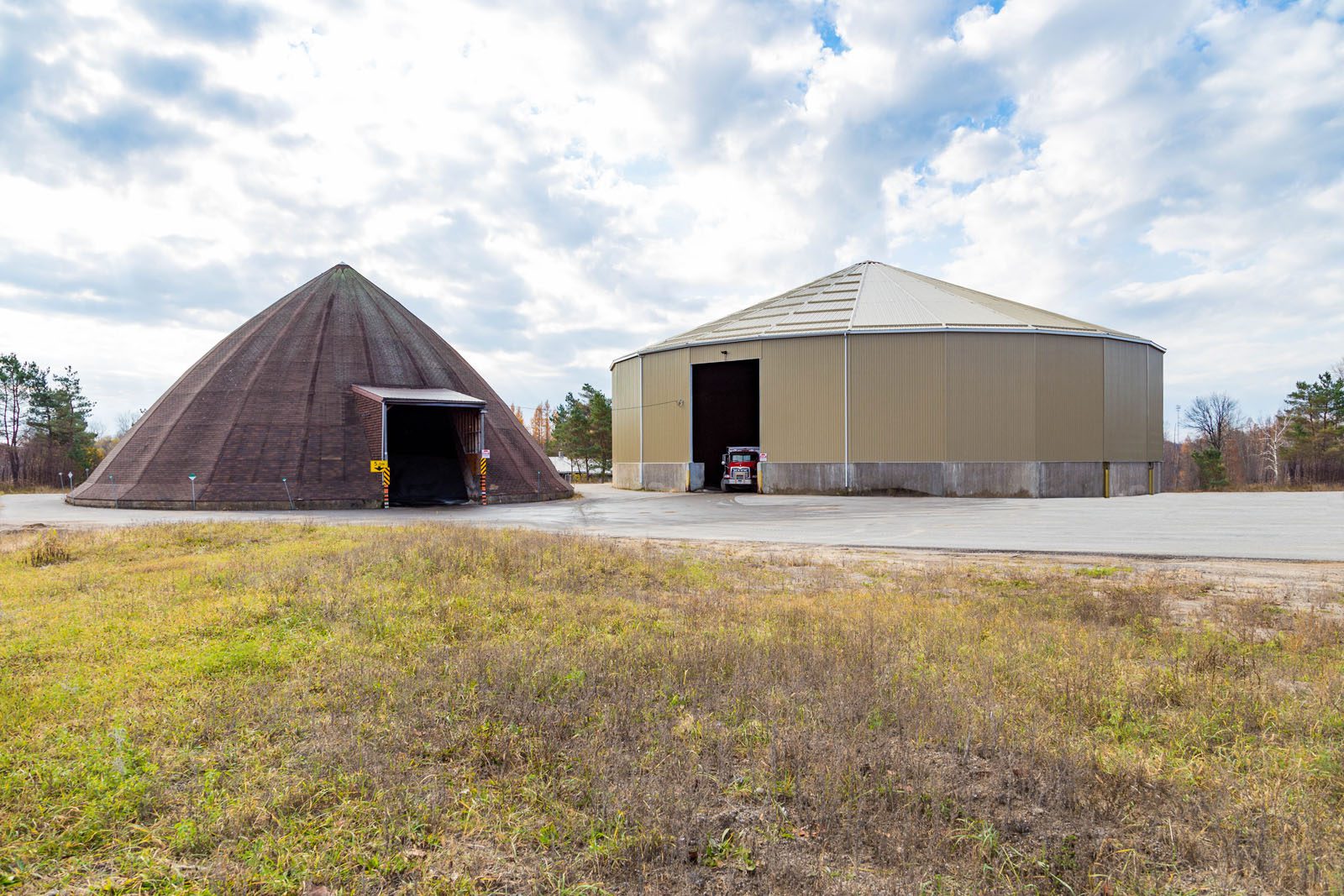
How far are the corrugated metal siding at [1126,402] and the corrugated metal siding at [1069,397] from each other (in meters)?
1.06

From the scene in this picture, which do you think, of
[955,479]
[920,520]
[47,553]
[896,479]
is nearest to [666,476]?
[896,479]

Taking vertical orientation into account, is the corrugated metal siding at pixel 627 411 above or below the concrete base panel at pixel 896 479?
above

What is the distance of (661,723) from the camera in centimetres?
487

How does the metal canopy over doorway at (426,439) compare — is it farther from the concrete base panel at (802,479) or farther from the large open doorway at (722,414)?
the large open doorway at (722,414)

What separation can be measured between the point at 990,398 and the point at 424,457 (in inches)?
1146

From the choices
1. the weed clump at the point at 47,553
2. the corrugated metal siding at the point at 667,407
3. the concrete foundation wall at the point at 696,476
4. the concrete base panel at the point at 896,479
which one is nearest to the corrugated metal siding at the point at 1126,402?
the concrete base panel at the point at 896,479

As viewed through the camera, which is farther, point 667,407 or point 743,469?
point 667,407

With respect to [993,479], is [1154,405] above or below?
above

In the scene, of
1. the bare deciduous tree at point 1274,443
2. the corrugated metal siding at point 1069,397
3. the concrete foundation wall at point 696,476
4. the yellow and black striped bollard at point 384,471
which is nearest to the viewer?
the yellow and black striped bollard at point 384,471

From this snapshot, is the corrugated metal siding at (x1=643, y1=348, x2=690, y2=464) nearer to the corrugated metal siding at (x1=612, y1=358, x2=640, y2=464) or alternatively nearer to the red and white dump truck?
the corrugated metal siding at (x1=612, y1=358, x2=640, y2=464)

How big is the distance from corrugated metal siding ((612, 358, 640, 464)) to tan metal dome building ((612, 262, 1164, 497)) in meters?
3.55

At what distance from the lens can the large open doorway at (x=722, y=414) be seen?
46.1 metres

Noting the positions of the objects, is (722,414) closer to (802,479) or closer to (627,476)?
(627,476)

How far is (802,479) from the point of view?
37344mm
